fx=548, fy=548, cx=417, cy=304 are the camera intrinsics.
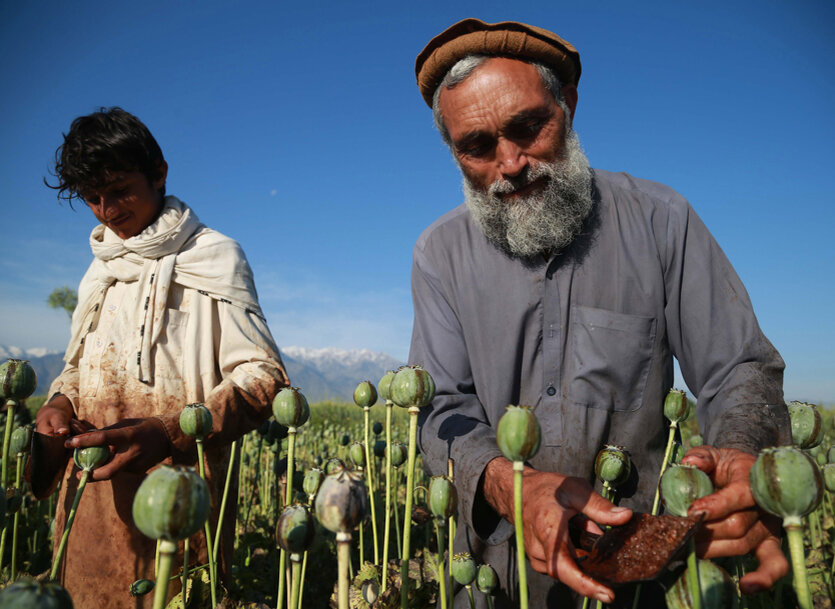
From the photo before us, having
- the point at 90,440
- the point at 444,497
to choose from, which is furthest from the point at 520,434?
the point at 90,440

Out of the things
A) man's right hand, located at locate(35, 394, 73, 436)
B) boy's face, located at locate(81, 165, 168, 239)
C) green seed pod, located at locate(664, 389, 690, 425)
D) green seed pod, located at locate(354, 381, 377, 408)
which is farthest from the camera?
boy's face, located at locate(81, 165, 168, 239)

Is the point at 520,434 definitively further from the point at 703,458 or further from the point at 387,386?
the point at 387,386

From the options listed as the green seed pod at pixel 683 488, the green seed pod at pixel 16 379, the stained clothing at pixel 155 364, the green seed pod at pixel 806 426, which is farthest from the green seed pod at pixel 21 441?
the green seed pod at pixel 806 426

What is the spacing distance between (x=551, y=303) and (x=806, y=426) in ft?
3.21

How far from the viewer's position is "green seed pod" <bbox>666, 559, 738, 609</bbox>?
104 centimetres

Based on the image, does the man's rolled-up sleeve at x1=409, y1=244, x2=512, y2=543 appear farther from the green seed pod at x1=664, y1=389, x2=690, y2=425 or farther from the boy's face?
the boy's face

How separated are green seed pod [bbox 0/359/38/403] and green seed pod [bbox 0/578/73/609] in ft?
3.99

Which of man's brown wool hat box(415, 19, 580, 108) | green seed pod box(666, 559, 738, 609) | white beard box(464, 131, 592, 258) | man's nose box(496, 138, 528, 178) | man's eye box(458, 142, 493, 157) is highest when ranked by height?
man's brown wool hat box(415, 19, 580, 108)

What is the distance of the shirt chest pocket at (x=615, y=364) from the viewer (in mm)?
2178

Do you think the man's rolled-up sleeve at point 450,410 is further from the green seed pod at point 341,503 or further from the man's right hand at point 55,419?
the man's right hand at point 55,419

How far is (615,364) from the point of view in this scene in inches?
85.6

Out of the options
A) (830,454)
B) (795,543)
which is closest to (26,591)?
(795,543)

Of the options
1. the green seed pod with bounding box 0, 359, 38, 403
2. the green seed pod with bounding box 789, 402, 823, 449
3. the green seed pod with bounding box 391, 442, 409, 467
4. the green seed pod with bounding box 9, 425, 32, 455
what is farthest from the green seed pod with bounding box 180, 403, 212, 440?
the green seed pod with bounding box 789, 402, 823, 449

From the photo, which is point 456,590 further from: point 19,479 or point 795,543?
point 19,479
